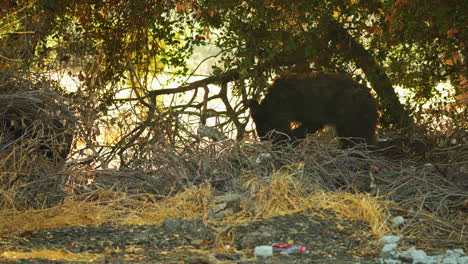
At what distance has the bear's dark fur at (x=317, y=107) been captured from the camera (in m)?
8.18

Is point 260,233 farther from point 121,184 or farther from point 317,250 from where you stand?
point 121,184

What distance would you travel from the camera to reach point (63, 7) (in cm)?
850

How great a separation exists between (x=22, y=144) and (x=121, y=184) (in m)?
0.91

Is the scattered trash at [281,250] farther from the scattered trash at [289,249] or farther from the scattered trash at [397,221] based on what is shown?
the scattered trash at [397,221]

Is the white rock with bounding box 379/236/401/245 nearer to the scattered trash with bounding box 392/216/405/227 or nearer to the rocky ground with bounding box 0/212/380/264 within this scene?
the rocky ground with bounding box 0/212/380/264

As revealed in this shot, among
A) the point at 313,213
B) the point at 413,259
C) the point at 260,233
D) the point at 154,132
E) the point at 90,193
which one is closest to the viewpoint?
the point at 413,259

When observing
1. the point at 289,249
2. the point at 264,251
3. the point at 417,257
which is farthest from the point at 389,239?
the point at 264,251

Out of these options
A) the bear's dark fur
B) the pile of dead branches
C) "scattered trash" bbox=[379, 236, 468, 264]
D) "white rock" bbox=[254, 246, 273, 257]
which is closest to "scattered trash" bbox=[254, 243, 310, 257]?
"white rock" bbox=[254, 246, 273, 257]

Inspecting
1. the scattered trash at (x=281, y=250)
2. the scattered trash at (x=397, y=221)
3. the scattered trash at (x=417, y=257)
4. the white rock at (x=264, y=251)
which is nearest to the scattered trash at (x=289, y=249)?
the scattered trash at (x=281, y=250)

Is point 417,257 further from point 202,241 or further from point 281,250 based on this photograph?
point 202,241

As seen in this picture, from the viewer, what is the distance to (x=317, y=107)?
8.35 m

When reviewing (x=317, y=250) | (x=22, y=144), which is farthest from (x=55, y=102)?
(x=317, y=250)

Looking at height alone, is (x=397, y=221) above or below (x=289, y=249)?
above

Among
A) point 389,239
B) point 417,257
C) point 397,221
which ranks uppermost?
point 397,221
